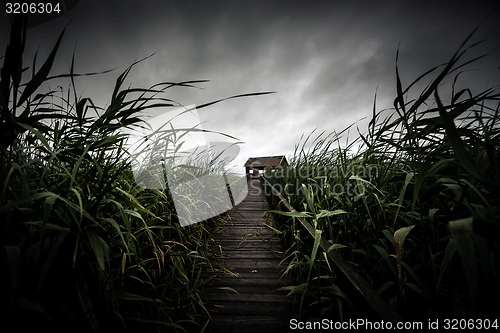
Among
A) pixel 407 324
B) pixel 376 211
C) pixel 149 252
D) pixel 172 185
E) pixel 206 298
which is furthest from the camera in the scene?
pixel 172 185

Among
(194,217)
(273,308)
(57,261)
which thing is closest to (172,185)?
(194,217)

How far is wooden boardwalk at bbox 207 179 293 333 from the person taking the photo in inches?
46.5

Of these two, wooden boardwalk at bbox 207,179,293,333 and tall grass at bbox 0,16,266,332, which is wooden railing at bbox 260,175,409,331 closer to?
wooden boardwalk at bbox 207,179,293,333

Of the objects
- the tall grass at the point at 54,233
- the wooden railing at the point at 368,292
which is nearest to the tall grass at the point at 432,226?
the wooden railing at the point at 368,292

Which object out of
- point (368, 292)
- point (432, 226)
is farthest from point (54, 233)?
point (432, 226)

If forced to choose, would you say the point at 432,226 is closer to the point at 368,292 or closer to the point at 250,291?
the point at 368,292

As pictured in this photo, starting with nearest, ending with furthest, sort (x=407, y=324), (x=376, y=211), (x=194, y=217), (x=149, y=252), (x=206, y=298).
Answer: (x=407, y=324)
(x=376, y=211)
(x=149, y=252)
(x=206, y=298)
(x=194, y=217)

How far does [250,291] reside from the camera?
1489 millimetres

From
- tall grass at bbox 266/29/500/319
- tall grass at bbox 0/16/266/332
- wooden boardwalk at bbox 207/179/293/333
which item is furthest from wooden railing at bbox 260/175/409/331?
tall grass at bbox 0/16/266/332

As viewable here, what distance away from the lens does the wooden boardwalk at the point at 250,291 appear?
1.18 meters

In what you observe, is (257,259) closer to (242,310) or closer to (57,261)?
(242,310)

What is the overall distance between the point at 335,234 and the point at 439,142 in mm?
739

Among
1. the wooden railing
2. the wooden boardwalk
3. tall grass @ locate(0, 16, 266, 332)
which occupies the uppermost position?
tall grass @ locate(0, 16, 266, 332)

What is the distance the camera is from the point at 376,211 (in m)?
1.13
